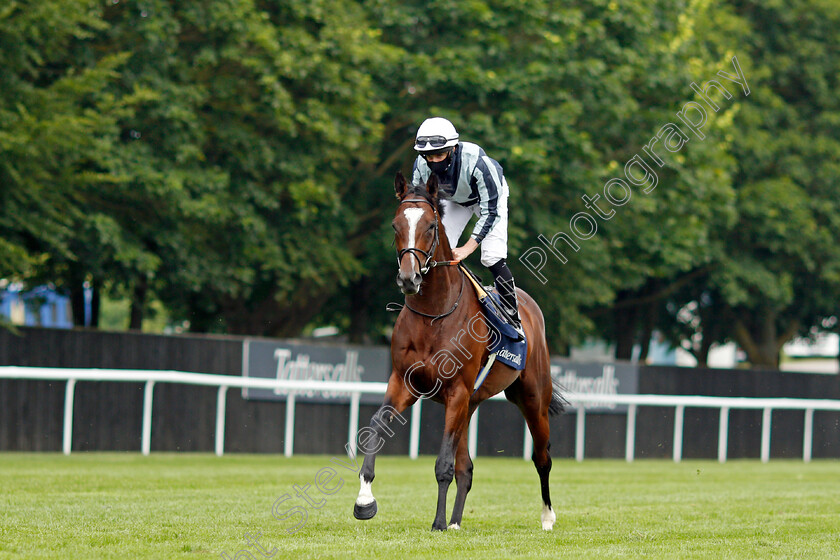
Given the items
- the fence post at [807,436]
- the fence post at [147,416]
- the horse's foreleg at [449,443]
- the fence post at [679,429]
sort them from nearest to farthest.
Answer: the horse's foreleg at [449,443] < the fence post at [147,416] < the fence post at [679,429] < the fence post at [807,436]

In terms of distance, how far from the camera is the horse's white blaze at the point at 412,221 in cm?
678

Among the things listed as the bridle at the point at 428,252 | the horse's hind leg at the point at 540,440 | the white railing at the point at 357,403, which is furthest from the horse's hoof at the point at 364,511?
the white railing at the point at 357,403

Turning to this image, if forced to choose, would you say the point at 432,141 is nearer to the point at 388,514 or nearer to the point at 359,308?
the point at 388,514

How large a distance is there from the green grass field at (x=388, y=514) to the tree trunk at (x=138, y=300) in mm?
6485

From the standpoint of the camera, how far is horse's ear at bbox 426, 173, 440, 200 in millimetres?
7117

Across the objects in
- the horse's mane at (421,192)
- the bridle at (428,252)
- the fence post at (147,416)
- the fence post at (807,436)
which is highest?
the horse's mane at (421,192)

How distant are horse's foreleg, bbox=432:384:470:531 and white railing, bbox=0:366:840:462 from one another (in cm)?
783

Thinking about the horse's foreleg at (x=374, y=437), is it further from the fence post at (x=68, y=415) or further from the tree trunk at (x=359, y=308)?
the tree trunk at (x=359, y=308)

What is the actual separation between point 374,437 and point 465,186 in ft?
6.02

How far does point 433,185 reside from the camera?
712 centimetres

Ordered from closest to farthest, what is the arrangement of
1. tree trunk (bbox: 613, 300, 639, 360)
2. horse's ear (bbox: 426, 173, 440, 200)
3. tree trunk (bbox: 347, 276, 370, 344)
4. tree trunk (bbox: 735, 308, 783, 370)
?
horse's ear (bbox: 426, 173, 440, 200) → tree trunk (bbox: 347, 276, 370, 344) → tree trunk (bbox: 613, 300, 639, 360) → tree trunk (bbox: 735, 308, 783, 370)

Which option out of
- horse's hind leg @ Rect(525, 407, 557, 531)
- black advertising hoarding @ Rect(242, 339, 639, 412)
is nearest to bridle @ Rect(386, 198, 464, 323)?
horse's hind leg @ Rect(525, 407, 557, 531)

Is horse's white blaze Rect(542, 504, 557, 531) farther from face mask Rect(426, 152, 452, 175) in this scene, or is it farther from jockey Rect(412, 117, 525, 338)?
face mask Rect(426, 152, 452, 175)

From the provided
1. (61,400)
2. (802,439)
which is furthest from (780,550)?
(802,439)
